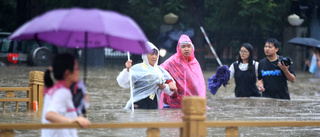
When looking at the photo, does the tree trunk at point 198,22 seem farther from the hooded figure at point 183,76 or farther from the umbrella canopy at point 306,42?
the hooded figure at point 183,76

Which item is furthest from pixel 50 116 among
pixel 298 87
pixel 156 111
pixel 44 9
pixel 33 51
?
pixel 44 9

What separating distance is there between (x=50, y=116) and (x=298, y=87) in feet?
58.9

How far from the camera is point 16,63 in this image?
28.2 metres

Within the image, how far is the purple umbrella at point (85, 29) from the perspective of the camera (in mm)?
4980

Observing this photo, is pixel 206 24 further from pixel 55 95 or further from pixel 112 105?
pixel 55 95

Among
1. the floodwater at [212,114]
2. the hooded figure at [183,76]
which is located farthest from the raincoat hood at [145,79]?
the hooded figure at [183,76]

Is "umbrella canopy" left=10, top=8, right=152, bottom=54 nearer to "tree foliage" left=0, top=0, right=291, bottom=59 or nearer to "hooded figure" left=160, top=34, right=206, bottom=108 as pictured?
"hooded figure" left=160, top=34, right=206, bottom=108

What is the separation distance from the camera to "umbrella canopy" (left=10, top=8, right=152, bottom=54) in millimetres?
4980

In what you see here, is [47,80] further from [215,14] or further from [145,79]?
[215,14]

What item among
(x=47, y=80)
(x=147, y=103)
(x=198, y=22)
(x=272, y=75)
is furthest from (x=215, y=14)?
(x=47, y=80)

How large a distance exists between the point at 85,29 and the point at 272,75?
313 inches

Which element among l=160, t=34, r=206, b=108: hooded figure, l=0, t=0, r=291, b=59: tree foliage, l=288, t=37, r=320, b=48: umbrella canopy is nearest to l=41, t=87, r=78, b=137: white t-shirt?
l=160, t=34, r=206, b=108: hooded figure

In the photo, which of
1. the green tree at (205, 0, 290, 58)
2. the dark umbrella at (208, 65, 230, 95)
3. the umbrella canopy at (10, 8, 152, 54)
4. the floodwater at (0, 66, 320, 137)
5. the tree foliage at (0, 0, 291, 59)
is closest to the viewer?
the umbrella canopy at (10, 8, 152, 54)

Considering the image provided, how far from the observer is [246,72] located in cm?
1281
